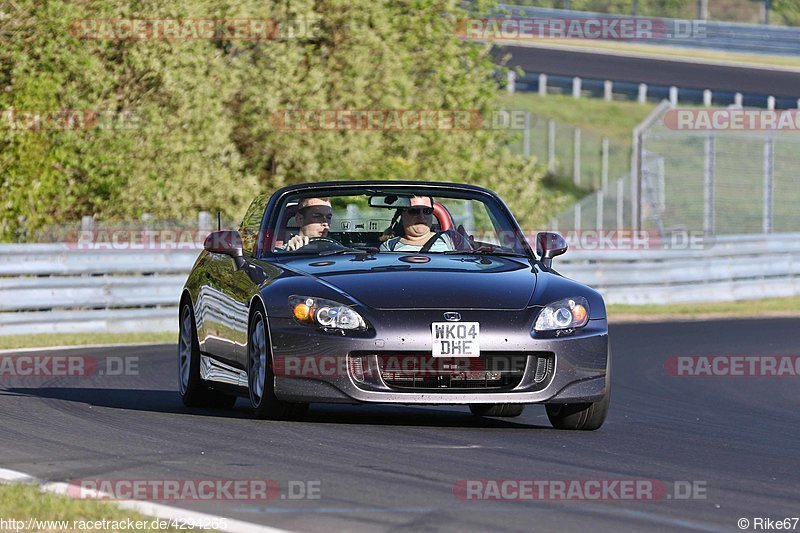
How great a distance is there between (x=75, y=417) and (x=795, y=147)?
114 ft

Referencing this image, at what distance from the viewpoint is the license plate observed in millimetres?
9201

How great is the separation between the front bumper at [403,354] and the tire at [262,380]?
139 millimetres

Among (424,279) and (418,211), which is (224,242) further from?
(424,279)

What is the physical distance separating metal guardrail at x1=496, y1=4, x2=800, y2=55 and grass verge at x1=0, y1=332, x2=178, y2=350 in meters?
35.6

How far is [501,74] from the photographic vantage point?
121ft

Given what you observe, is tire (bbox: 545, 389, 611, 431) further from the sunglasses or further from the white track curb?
the white track curb

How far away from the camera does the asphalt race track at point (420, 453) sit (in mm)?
6559

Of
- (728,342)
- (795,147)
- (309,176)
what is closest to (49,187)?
(309,176)

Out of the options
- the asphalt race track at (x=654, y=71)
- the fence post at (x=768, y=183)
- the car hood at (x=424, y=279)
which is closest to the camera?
the car hood at (x=424, y=279)

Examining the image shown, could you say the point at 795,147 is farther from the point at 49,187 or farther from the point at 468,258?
the point at 468,258

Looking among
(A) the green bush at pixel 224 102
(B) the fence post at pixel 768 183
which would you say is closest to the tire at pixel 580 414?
(A) the green bush at pixel 224 102

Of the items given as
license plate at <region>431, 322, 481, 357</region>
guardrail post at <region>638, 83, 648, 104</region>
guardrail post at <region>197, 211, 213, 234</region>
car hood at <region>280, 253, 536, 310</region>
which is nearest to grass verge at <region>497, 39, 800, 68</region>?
guardrail post at <region>638, 83, 648, 104</region>

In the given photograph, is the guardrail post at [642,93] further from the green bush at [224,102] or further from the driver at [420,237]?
the driver at [420,237]

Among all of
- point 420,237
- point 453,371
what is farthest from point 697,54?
point 453,371
